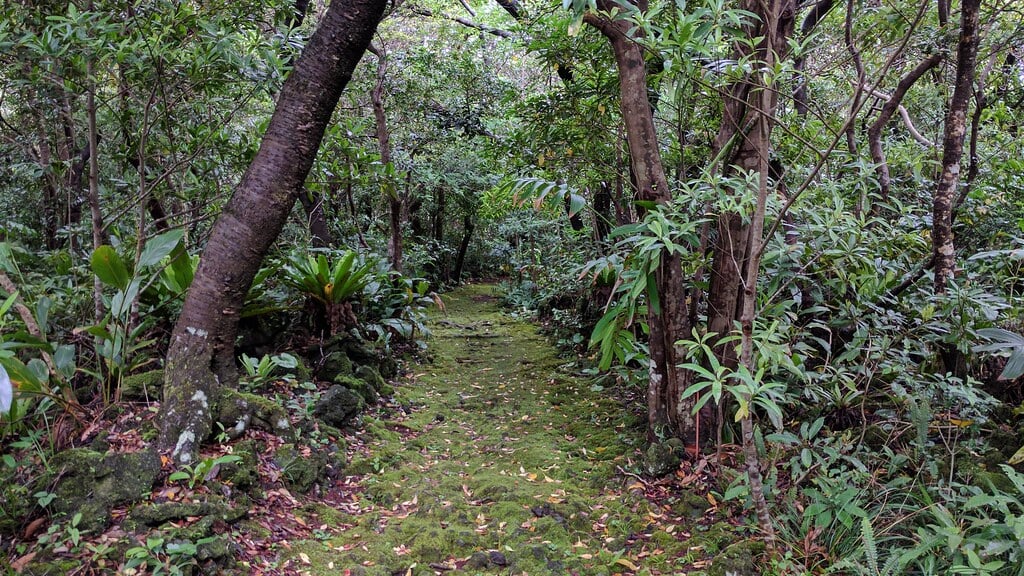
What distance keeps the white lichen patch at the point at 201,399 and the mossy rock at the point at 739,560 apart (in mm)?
2710

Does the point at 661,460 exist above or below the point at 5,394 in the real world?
below

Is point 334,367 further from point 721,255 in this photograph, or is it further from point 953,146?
point 953,146

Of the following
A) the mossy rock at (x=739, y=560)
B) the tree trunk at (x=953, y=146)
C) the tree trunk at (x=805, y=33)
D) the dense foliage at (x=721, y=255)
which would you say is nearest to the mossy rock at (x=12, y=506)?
the dense foliage at (x=721, y=255)

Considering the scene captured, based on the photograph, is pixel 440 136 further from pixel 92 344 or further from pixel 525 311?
pixel 92 344

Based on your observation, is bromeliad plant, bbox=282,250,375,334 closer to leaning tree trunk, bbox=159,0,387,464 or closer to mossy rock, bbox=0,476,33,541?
leaning tree trunk, bbox=159,0,387,464

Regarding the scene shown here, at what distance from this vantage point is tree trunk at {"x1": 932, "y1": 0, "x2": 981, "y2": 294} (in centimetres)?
302

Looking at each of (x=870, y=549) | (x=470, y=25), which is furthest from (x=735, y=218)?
(x=470, y=25)

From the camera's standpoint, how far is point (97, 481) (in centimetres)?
247

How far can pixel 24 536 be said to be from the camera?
2240 millimetres

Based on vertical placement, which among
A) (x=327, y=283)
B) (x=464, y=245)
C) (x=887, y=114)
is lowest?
(x=327, y=283)

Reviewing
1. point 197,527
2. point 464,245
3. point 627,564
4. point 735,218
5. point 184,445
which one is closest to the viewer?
point 197,527

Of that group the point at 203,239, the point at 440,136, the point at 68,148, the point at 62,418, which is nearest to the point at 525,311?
the point at 440,136

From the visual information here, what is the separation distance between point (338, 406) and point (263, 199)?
1.71 meters

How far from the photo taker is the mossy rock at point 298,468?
10.3 feet
